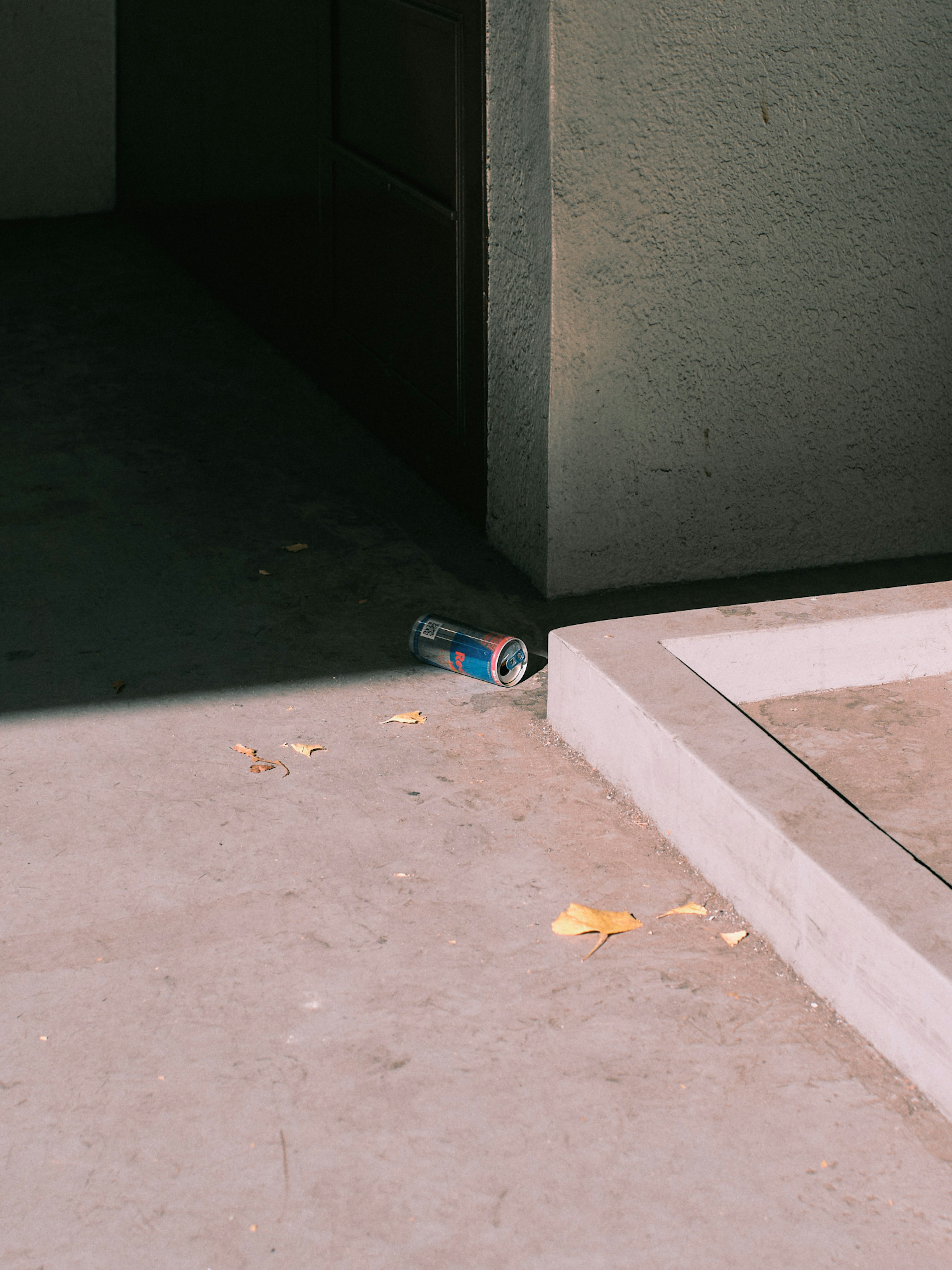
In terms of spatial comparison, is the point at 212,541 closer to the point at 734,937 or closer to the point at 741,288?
the point at 741,288

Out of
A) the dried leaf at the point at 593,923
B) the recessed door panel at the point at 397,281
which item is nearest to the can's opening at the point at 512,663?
the dried leaf at the point at 593,923

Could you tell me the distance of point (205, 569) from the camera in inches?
195

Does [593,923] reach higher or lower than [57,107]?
lower

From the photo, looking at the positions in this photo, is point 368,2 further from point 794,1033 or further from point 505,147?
point 794,1033

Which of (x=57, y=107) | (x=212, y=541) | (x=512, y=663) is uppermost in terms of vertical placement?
(x=57, y=107)

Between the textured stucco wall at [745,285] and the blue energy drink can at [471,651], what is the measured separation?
1.93 feet

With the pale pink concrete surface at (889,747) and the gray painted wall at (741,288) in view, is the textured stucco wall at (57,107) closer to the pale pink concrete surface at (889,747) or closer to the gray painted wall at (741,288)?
the gray painted wall at (741,288)

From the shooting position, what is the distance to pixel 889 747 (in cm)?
359

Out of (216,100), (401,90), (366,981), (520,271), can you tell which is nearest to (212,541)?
(520,271)

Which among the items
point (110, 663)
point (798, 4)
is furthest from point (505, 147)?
point (110, 663)

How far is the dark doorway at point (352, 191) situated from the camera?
195 inches

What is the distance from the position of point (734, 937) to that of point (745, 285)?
2.49 m

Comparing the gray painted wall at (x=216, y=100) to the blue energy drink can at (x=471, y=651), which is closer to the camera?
the blue energy drink can at (x=471, y=651)

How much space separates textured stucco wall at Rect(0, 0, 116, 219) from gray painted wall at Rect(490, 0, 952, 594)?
5.82 metres
